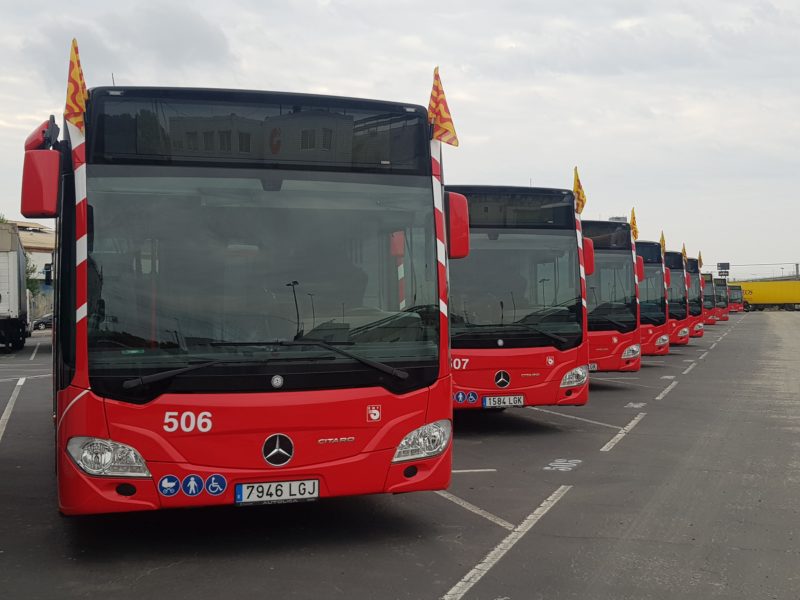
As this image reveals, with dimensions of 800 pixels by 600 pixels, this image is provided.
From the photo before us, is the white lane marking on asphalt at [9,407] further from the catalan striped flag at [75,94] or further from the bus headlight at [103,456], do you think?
the catalan striped flag at [75,94]

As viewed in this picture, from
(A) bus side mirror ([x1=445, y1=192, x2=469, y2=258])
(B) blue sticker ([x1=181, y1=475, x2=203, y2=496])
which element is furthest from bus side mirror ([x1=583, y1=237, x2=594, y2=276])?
(B) blue sticker ([x1=181, y1=475, x2=203, y2=496])

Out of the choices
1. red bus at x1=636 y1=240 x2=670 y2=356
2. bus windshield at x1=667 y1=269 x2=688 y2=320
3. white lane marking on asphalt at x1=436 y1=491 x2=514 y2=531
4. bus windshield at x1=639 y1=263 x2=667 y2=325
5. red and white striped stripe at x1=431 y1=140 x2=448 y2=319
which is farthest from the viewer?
bus windshield at x1=667 y1=269 x2=688 y2=320

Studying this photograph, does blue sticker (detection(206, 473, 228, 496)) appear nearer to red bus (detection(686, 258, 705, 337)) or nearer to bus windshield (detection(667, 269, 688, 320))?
bus windshield (detection(667, 269, 688, 320))

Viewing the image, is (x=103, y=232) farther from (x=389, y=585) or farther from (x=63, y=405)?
(x=389, y=585)

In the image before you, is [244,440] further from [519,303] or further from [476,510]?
[519,303]

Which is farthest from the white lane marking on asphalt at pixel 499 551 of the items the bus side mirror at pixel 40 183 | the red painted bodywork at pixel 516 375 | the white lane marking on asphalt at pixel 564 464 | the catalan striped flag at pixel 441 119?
the red painted bodywork at pixel 516 375

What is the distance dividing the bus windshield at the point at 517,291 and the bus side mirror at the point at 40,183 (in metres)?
6.47

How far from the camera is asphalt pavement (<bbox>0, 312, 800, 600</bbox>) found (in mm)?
5484

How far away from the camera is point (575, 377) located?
1185cm

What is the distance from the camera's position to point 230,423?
5.85 m

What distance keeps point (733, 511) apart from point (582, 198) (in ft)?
26.2

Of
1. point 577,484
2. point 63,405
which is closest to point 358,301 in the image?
point 63,405

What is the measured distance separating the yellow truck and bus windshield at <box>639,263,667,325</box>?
85788 mm

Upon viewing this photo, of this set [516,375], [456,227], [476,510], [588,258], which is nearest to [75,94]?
[456,227]
